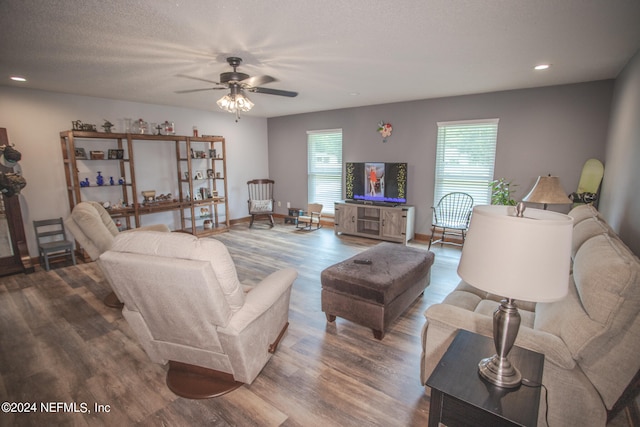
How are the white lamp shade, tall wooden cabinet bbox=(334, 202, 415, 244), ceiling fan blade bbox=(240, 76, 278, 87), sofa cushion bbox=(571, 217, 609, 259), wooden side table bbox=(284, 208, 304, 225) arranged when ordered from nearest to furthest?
the white lamp shade → sofa cushion bbox=(571, 217, 609, 259) → ceiling fan blade bbox=(240, 76, 278, 87) → tall wooden cabinet bbox=(334, 202, 415, 244) → wooden side table bbox=(284, 208, 304, 225)

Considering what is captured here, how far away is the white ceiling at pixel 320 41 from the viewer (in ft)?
6.66

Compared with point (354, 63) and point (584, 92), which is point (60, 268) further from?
point (584, 92)

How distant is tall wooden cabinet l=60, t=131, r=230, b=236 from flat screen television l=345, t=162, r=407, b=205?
2620mm

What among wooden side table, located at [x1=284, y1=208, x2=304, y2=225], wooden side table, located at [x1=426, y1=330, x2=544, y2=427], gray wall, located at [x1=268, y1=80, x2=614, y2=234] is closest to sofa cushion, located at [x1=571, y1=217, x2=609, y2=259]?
wooden side table, located at [x1=426, y1=330, x2=544, y2=427]

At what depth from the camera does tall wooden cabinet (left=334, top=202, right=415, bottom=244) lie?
5383mm

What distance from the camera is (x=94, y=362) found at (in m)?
2.35

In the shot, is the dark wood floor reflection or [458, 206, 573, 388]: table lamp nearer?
[458, 206, 573, 388]: table lamp

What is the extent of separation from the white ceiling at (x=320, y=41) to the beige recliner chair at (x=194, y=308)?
5.17 feet

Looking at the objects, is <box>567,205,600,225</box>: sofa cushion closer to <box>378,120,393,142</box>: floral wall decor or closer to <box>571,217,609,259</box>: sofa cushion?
<box>571,217,609,259</box>: sofa cushion

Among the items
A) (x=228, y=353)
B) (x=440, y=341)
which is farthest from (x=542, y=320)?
(x=228, y=353)

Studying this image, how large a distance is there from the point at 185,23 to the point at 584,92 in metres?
4.82

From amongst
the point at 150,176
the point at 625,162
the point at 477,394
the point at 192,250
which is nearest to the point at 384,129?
the point at 625,162

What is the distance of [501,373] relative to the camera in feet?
4.22

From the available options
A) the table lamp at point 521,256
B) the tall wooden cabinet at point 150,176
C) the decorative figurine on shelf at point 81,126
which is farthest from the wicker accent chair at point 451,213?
the decorative figurine on shelf at point 81,126
